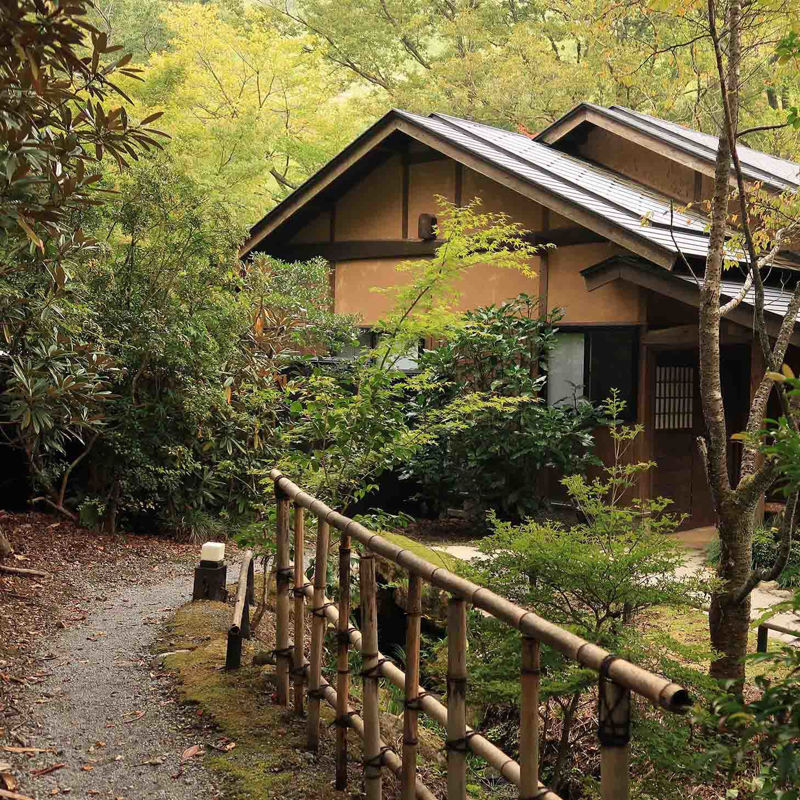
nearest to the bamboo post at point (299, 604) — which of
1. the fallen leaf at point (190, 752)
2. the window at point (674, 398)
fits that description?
the fallen leaf at point (190, 752)

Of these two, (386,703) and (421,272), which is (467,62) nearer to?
(421,272)

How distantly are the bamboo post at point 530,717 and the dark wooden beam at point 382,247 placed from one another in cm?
921

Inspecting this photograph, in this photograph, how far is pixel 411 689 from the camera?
3.16 m

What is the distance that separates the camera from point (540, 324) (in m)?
11.2

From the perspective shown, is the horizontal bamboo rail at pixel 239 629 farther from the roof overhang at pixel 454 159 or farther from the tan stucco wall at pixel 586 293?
the tan stucco wall at pixel 586 293

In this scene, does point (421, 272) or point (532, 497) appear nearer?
point (421, 272)

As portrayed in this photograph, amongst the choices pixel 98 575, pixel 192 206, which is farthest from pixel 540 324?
pixel 98 575

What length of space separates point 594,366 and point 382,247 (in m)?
3.76

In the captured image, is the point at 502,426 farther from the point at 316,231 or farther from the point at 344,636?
the point at 344,636

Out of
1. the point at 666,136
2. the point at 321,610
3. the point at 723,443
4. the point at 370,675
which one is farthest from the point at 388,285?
the point at 370,675

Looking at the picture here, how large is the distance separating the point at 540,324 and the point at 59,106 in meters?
7.26

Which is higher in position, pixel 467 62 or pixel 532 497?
pixel 467 62

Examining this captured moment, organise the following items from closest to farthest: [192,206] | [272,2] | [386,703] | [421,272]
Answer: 1. [386,703]
2. [421,272]
3. [192,206]
4. [272,2]

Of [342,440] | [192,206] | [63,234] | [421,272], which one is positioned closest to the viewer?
[342,440]
